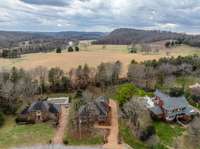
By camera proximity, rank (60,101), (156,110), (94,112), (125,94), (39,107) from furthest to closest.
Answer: (60,101)
(125,94)
(156,110)
(39,107)
(94,112)

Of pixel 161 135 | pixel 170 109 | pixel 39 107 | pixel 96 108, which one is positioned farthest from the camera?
pixel 170 109

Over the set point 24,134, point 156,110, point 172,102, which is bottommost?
point 24,134

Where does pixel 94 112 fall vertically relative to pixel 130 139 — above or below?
above

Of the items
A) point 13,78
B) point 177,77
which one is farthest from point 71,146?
Result: point 177,77

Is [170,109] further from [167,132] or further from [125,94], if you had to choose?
[125,94]

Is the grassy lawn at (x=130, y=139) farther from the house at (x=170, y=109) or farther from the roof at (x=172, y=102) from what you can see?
the roof at (x=172, y=102)

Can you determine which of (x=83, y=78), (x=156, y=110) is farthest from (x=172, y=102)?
(x=83, y=78)
